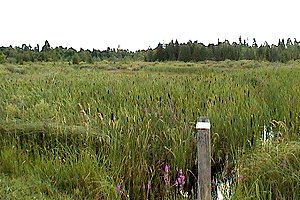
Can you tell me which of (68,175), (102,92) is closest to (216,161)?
(68,175)

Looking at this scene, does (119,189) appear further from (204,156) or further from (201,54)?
(201,54)

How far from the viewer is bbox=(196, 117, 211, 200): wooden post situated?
2961mm

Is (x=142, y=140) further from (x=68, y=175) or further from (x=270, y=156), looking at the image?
(x=270, y=156)

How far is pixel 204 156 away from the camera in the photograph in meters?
3.04

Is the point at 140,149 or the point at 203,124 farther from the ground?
the point at 203,124

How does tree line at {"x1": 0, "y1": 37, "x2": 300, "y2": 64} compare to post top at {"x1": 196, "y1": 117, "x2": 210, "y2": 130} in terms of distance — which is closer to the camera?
post top at {"x1": 196, "y1": 117, "x2": 210, "y2": 130}

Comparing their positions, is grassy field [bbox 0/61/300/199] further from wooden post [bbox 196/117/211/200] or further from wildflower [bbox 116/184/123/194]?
wooden post [bbox 196/117/211/200]

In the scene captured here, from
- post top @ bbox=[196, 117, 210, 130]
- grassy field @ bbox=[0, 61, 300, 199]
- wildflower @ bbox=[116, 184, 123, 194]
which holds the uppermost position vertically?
post top @ bbox=[196, 117, 210, 130]

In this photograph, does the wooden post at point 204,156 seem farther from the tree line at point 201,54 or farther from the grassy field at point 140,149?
the tree line at point 201,54

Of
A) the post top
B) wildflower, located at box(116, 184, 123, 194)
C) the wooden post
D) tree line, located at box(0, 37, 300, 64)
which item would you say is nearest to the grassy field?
wildflower, located at box(116, 184, 123, 194)

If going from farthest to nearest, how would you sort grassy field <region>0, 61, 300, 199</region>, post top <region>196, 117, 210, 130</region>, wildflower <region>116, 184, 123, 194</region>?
Result: wildflower <region>116, 184, 123, 194</region>, grassy field <region>0, 61, 300, 199</region>, post top <region>196, 117, 210, 130</region>

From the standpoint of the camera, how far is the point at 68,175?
13.0 ft

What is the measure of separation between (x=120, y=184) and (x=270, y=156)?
1592 mm

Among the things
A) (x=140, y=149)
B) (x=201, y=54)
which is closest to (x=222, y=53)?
(x=201, y=54)
